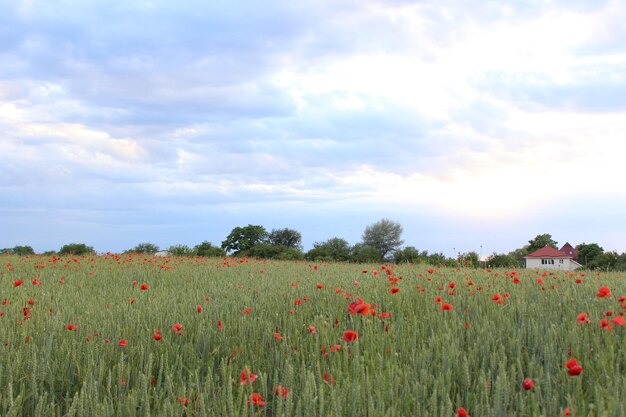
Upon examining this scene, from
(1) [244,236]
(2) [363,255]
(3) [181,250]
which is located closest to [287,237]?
(1) [244,236]

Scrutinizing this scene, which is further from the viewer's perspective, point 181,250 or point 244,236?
point 244,236

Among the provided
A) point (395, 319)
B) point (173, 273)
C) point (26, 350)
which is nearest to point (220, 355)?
point (26, 350)

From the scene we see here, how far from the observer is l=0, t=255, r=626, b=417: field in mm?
3184

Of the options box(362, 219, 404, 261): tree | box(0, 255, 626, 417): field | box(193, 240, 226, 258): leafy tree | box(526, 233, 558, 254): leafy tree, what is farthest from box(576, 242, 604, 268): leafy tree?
box(0, 255, 626, 417): field

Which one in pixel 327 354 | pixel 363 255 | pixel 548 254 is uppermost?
pixel 548 254

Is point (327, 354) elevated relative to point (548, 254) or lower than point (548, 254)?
lower

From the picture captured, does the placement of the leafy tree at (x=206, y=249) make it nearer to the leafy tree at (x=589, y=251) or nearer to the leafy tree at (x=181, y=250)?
the leafy tree at (x=181, y=250)

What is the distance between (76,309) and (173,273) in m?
4.95

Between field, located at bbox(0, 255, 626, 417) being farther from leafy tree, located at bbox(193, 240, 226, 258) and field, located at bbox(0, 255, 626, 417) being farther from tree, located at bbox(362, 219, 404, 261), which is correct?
tree, located at bbox(362, 219, 404, 261)

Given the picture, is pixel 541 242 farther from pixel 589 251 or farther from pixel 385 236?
pixel 385 236

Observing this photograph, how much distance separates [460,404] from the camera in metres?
3.47

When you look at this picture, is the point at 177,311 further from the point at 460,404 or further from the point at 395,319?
the point at 460,404

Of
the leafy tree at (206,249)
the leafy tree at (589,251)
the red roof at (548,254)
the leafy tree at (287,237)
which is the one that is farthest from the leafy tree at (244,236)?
the leafy tree at (589,251)

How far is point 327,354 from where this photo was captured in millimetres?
4527
